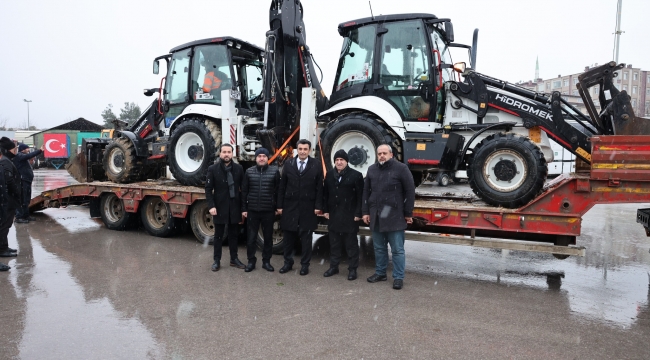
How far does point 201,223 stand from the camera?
27.6ft

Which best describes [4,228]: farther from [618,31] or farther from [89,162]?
[618,31]

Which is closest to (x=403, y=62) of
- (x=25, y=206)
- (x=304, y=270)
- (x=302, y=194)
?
(x=302, y=194)

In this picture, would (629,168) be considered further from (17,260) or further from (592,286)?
(17,260)

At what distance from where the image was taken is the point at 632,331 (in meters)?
4.52

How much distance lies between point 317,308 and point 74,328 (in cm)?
239

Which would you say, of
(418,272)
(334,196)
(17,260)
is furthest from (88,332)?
(418,272)

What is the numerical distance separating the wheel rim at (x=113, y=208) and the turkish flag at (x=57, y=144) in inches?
1059

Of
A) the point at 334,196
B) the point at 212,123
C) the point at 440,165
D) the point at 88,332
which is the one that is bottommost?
the point at 88,332

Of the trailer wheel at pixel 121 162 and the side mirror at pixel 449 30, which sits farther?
the trailer wheel at pixel 121 162

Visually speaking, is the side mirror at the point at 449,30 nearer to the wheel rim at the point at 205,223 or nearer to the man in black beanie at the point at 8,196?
the wheel rim at the point at 205,223

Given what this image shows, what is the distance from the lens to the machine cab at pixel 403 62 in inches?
271

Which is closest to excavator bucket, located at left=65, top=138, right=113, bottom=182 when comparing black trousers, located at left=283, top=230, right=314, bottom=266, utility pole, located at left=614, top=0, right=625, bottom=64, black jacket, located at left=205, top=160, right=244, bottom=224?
black jacket, located at left=205, top=160, right=244, bottom=224

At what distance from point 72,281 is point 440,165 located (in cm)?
518

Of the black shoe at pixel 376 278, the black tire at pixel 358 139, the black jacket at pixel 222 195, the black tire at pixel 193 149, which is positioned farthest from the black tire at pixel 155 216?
the black shoe at pixel 376 278
